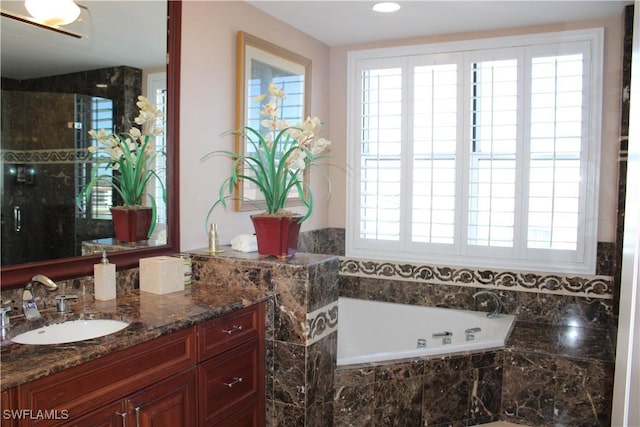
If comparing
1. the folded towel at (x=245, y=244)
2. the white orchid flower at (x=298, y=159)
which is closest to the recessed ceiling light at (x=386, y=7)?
the white orchid flower at (x=298, y=159)

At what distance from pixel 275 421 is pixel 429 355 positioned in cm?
92

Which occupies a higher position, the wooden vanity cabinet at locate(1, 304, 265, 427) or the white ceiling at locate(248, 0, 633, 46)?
the white ceiling at locate(248, 0, 633, 46)

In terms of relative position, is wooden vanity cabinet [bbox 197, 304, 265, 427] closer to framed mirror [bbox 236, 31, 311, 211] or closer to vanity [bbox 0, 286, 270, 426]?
vanity [bbox 0, 286, 270, 426]

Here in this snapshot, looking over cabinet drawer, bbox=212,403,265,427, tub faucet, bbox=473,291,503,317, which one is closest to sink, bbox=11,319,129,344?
cabinet drawer, bbox=212,403,265,427

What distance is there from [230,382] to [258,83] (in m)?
1.82

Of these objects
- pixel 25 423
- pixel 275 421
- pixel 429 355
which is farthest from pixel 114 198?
pixel 429 355

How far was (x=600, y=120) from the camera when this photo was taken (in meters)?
3.28

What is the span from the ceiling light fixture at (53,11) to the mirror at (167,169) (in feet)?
0.19

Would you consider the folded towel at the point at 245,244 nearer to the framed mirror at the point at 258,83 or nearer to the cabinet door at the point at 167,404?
the framed mirror at the point at 258,83

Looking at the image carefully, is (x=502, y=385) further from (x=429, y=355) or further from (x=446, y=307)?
(x=446, y=307)

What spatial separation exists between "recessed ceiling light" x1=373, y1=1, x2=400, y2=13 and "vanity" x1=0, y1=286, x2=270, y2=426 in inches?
74.8

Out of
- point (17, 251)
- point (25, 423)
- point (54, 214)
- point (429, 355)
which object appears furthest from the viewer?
point (429, 355)

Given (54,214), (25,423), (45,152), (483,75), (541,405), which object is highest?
(483,75)

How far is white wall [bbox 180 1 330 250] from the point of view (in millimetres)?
2621
